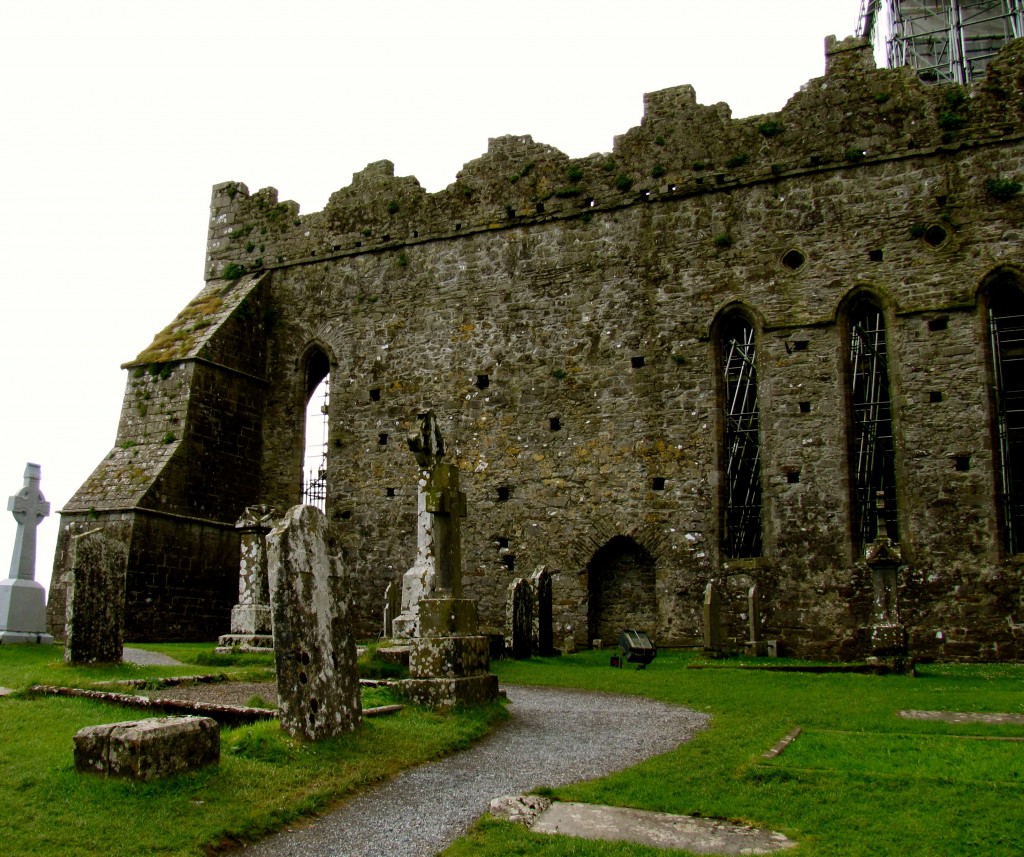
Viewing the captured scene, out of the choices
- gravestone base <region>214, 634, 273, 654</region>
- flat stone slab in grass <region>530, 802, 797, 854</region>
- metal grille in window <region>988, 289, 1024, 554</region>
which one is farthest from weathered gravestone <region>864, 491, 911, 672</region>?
flat stone slab in grass <region>530, 802, 797, 854</region>

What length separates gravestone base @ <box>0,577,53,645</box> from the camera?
43.9 feet

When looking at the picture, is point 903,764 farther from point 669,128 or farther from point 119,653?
point 669,128

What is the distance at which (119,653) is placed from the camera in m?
10.8

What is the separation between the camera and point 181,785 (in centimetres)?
535

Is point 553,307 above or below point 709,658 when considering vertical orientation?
above

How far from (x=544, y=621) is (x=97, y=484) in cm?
889

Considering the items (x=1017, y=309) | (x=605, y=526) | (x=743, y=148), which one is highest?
(x=743, y=148)

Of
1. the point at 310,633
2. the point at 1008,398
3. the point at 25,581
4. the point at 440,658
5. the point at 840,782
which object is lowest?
the point at 840,782

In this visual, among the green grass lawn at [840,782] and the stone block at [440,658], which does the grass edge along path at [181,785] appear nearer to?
the stone block at [440,658]

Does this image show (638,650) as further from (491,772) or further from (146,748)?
(146,748)

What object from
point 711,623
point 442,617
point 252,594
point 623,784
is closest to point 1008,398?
point 711,623

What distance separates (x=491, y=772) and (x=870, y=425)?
1178 cm

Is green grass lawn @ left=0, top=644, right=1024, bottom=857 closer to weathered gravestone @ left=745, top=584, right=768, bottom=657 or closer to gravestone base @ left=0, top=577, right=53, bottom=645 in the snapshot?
gravestone base @ left=0, top=577, right=53, bottom=645

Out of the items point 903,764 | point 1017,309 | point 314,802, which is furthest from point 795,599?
point 314,802
